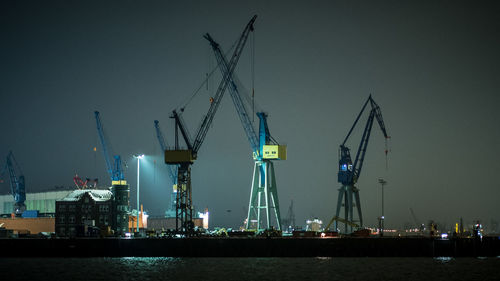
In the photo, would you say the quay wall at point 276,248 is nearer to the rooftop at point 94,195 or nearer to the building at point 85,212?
the building at point 85,212

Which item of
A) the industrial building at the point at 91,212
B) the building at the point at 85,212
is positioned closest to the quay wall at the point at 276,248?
the industrial building at the point at 91,212

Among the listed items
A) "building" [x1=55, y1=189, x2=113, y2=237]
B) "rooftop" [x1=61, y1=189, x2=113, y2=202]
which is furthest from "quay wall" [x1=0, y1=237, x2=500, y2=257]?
"rooftop" [x1=61, y1=189, x2=113, y2=202]

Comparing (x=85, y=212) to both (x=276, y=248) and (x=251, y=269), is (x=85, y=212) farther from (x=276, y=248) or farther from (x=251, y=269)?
(x=251, y=269)

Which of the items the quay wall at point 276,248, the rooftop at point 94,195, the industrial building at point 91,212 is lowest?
the quay wall at point 276,248

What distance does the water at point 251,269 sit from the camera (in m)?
86.8

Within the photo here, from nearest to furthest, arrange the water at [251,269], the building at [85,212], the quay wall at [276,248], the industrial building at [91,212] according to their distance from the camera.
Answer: the water at [251,269], the quay wall at [276,248], the industrial building at [91,212], the building at [85,212]

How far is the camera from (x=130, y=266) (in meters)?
101

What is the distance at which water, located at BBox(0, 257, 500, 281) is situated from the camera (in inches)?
3418

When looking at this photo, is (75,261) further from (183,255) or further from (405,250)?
(405,250)

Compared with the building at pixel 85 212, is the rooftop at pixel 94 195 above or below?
above

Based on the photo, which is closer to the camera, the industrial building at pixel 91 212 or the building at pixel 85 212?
the industrial building at pixel 91 212

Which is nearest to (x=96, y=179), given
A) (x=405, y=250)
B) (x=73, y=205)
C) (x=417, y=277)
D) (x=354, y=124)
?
(x=73, y=205)

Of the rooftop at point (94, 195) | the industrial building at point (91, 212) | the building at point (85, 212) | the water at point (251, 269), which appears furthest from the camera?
the rooftop at point (94, 195)

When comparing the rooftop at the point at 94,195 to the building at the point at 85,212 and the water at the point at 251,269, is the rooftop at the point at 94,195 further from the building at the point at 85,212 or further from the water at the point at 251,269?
the water at the point at 251,269
